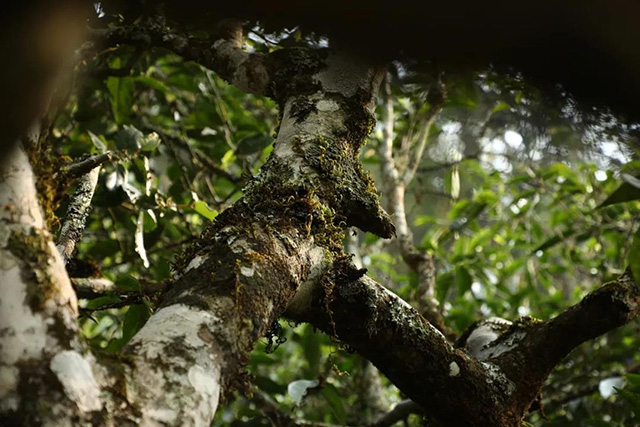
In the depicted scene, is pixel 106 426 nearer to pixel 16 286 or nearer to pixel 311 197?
pixel 16 286

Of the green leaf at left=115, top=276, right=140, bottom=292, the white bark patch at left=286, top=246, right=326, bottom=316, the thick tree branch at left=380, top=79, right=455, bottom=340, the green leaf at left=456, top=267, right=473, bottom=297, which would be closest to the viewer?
the white bark patch at left=286, top=246, right=326, bottom=316

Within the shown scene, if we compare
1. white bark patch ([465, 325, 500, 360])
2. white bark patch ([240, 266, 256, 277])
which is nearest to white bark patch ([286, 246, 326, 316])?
white bark patch ([240, 266, 256, 277])

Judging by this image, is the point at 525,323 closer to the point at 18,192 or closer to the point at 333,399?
the point at 333,399

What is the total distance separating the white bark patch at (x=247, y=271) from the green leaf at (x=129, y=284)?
24.0 inches

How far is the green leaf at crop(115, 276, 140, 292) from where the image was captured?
1.40 metres

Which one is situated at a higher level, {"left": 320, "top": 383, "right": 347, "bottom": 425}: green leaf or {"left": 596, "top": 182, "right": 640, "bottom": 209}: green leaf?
{"left": 596, "top": 182, "right": 640, "bottom": 209}: green leaf

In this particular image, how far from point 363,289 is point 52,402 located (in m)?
0.62

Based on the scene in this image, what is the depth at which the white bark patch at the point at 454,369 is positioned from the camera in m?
1.20

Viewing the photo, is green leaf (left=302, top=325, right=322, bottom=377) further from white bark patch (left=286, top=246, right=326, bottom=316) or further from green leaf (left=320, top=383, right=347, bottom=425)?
A: white bark patch (left=286, top=246, right=326, bottom=316)

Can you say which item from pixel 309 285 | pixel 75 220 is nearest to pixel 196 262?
pixel 309 285

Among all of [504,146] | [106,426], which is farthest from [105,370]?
[504,146]

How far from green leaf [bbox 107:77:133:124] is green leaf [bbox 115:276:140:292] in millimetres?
722

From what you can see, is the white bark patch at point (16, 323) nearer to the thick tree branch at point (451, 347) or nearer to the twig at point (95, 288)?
the thick tree branch at point (451, 347)

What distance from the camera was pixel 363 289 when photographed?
1.11 meters
